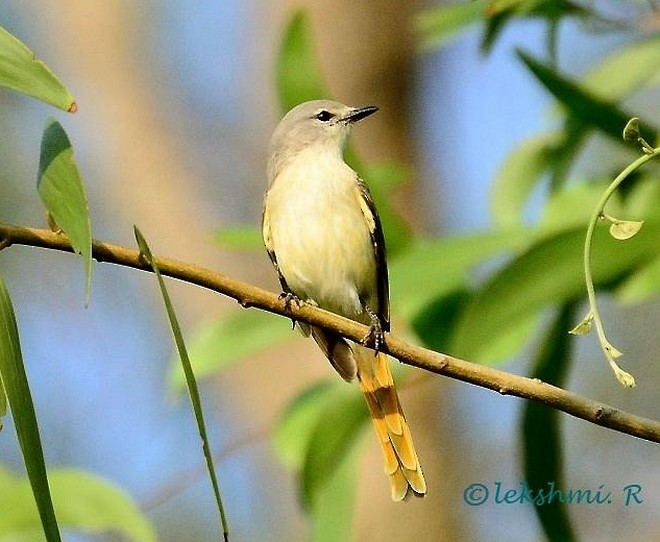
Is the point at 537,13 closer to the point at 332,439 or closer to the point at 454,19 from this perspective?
the point at 454,19

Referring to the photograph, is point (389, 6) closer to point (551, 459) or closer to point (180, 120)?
point (180, 120)

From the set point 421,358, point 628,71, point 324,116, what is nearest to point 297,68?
point 324,116

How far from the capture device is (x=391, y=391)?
5.97 feet

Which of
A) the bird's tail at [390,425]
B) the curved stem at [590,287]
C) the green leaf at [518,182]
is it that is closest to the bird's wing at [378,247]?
the bird's tail at [390,425]

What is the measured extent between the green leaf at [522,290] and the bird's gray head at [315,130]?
0.68 m

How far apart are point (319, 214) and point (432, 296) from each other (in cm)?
28

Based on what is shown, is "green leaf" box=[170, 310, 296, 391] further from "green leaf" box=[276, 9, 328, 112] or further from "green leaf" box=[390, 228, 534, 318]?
"green leaf" box=[276, 9, 328, 112]

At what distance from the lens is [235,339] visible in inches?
80.4

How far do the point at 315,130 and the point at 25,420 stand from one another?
1460 mm

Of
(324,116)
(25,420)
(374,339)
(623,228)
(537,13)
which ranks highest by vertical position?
(324,116)

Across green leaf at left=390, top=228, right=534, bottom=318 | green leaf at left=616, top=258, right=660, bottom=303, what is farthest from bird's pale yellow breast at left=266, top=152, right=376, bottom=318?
green leaf at left=616, top=258, right=660, bottom=303

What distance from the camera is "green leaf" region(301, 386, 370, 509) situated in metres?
1.78

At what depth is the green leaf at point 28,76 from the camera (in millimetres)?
904

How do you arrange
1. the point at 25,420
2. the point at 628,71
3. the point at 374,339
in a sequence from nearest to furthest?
the point at 25,420, the point at 374,339, the point at 628,71
